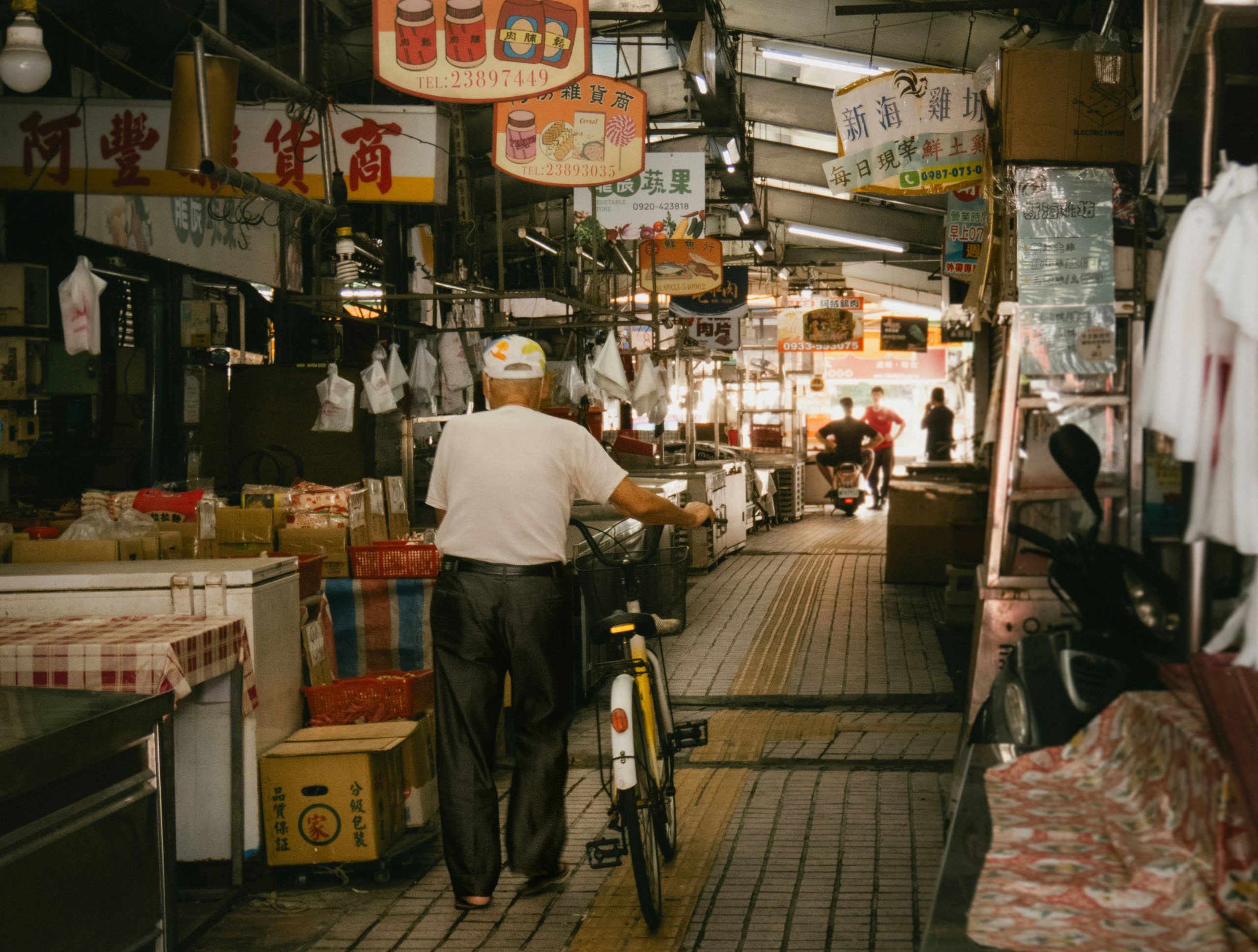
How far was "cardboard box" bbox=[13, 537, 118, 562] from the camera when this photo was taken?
554cm

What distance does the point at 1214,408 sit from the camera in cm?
209

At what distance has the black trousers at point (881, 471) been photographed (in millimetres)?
22938

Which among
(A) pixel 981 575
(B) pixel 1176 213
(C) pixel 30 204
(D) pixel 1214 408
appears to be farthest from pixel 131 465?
(D) pixel 1214 408

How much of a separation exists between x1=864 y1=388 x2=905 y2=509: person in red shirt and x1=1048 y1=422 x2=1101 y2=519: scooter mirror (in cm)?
1852

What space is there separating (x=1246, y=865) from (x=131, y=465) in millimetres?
9956

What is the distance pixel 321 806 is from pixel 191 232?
5.18m

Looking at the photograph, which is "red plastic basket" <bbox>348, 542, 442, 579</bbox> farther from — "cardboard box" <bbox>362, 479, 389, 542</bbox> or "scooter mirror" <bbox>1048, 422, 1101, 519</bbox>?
"scooter mirror" <bbox>1048, 422, 1101, 519</bbox>

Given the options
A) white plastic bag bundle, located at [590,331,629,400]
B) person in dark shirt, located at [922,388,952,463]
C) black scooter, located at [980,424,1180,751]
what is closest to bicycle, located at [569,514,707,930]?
black scooter, located at [980,424,1180,751]

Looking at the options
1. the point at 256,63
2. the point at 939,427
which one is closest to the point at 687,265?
the point at 256,63

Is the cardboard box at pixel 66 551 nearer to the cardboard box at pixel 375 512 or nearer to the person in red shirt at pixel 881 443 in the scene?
the cardboard box at pixel 375 512

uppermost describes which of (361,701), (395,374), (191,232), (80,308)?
(191,232)

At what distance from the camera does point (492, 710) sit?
431 centimetres

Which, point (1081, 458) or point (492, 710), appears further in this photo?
point (492, 710)

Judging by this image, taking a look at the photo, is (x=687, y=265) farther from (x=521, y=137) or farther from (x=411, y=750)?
(x=411, y=750)
